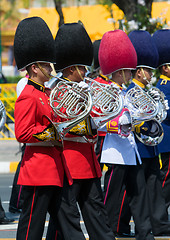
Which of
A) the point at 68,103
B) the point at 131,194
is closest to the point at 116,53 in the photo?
the point at 131,194

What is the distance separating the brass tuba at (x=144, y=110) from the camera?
226 inches

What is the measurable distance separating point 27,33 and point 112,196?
198cm

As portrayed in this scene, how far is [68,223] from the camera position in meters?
4.71

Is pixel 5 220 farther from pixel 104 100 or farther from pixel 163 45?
pixel 163 45

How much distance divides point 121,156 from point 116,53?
99 centimetres

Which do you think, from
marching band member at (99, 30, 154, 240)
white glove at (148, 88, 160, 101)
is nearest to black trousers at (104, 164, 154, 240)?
marching band member at (99, 30, 154, 240)

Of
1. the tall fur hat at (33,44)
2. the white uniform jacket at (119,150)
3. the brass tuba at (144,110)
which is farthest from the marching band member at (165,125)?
the tall fur hat at (33,44)

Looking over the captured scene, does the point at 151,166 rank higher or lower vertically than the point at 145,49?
lower

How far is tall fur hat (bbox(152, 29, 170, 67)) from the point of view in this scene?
6.97m

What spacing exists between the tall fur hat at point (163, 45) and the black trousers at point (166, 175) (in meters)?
1.01

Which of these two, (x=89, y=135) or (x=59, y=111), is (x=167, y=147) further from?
(x=59, y=111)

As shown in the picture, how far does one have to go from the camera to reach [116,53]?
6105 mm

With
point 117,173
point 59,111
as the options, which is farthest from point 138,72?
point 59,111

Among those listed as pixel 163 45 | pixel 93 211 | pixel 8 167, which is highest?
pixel 163 45
